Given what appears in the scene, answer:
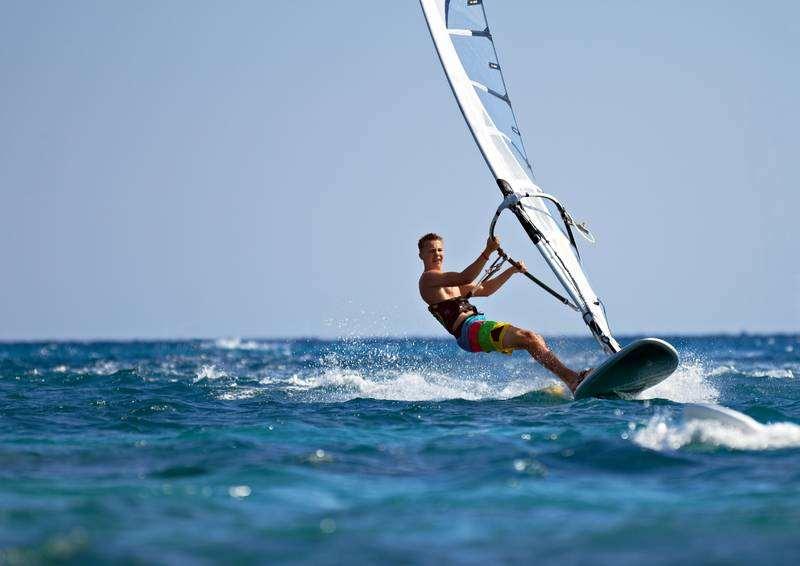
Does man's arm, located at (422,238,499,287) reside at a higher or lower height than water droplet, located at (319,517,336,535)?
higher

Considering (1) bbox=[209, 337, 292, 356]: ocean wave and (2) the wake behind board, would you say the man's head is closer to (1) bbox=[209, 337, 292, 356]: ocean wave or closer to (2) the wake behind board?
(2) the wake behind board

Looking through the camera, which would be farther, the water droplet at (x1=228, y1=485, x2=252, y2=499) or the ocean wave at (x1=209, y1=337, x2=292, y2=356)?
the ocean wave at (x1=209, y1=337, x2=292, y2=356)

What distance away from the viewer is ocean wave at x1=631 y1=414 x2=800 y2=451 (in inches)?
300

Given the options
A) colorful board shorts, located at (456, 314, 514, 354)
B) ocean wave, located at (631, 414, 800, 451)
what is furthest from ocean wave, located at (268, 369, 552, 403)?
ocean wave, located at (631, 414, 800, 451)

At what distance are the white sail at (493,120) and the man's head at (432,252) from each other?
986mm

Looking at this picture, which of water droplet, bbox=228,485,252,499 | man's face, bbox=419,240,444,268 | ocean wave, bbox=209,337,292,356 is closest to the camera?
water droplet, bbox=228,485,252,499

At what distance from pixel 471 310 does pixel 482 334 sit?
0.58 m

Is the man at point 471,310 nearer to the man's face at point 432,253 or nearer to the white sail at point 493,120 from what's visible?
the man's face at point 432,253

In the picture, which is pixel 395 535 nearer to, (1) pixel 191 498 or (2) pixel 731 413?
(1) pixel 191 498

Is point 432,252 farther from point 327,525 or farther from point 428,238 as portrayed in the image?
point 327,525

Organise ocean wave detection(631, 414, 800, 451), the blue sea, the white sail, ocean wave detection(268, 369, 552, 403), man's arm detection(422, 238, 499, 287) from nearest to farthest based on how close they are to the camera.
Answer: the blue sea
ocean wave detection(631, 414, 800, 451)
man's arm detection(422, 238, 499, 287)
the white sail
ocean wave detection(268, 369, 552, 403)

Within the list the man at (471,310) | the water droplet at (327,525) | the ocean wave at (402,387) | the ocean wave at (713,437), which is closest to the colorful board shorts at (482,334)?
the man at (471,310)

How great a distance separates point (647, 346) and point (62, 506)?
6.67m

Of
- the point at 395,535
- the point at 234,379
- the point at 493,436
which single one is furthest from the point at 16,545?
the point at 234,379
